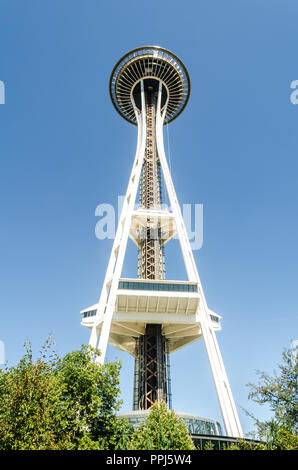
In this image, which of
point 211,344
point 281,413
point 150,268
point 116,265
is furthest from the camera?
point 150,268

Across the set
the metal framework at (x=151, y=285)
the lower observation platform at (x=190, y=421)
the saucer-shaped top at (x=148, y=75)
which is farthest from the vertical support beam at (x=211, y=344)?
the saucer-shaped top at (x=148, y=75)

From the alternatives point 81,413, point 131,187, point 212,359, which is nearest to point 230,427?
point 212,359

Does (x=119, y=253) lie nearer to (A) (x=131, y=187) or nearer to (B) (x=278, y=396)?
(A) (x=131, y=187)

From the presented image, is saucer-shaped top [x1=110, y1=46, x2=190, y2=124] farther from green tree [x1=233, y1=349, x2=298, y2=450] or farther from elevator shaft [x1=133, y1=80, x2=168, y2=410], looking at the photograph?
green tree [x1=233, y1=349, x2=298, y2=450]

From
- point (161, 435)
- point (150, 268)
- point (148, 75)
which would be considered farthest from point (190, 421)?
point (148, 75)

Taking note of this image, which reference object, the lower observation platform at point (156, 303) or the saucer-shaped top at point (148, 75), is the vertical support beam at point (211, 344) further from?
the saucer-shaped top at point (148, 75)

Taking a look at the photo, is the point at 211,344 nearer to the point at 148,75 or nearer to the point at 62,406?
the point at 62,406
